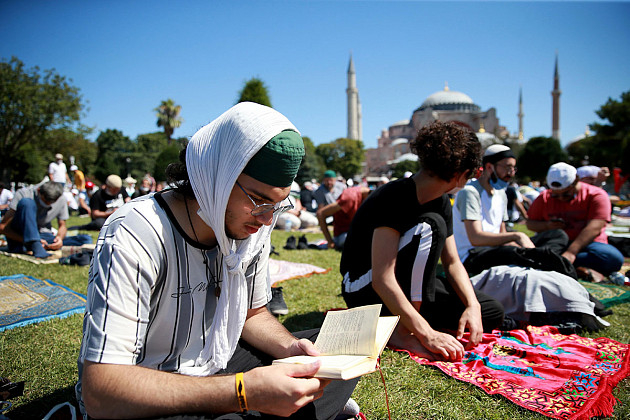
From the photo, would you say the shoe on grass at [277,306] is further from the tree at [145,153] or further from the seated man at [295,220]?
the tree at [145,153]

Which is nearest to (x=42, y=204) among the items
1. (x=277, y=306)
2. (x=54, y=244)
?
(x=54, y=244)

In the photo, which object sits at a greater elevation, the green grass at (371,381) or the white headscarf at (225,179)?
the white headscarf at (225,179)

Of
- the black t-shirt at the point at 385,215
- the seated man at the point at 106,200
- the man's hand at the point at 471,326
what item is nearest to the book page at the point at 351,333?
the black t-shirt at the point at 385,215

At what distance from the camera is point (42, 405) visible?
226cm

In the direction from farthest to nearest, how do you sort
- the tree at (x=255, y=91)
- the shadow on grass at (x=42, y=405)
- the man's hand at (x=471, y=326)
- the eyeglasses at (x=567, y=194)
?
the tree at (x=255, y=91) < the eyeglasses at (x=567, y=194) < the man's hand at (x=471, y=326) < the shadow on grass at (x=42, y=405)

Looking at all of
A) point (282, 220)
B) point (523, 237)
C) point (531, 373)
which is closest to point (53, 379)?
point (531, 373)

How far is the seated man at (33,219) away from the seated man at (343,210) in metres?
4.56

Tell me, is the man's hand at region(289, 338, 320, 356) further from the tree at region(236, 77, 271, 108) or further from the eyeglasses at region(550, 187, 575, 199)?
the tree at region(236, 77, 271, 108)

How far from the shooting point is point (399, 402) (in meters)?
2.33

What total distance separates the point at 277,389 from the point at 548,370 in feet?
7.35

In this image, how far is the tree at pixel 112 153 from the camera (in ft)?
159

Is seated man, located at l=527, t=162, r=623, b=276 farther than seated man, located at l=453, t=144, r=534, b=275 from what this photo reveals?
Yes

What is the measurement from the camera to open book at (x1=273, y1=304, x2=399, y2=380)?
1367mm

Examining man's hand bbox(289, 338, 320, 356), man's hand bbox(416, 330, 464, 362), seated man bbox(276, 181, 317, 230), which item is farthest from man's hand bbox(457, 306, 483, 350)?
seated man bbox(276, 181, 317, 230)
